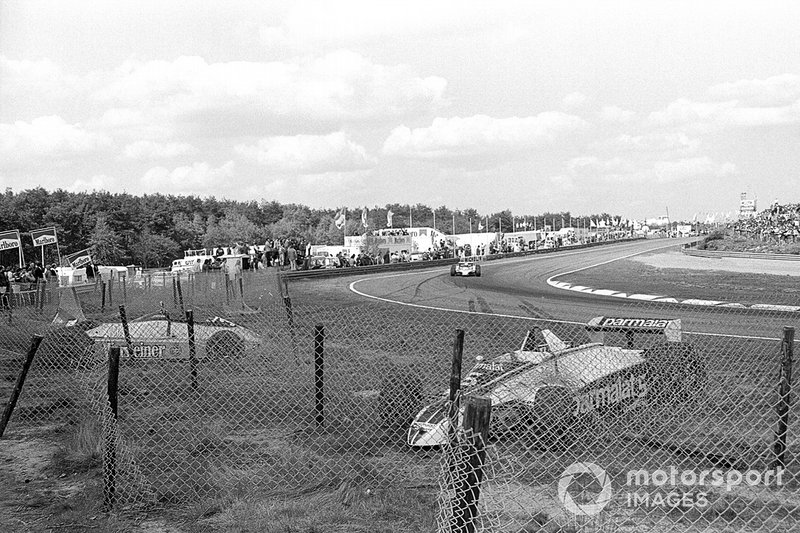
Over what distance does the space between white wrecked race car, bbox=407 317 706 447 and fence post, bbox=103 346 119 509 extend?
98.6 inches

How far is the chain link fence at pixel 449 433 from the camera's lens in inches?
193

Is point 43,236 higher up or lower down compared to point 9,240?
higher up

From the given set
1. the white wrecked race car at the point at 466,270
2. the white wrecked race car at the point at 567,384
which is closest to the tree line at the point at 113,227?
the white wrecked race car at the point at 466,270

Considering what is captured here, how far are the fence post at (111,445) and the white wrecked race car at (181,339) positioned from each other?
4.49 meters

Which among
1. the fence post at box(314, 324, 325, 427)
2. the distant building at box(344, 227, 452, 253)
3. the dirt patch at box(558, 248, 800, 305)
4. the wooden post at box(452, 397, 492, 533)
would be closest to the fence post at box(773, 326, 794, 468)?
the wooden post at box(452, 397, 492, 533)

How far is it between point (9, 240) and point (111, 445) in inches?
938

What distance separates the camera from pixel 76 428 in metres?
7.30

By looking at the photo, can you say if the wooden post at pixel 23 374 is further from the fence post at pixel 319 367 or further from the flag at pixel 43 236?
the flag at pixel 43 236

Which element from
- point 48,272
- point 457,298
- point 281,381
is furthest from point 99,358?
point 48,272

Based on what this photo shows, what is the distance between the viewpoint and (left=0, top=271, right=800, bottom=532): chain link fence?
16.1 ft

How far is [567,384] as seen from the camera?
6.18 meters

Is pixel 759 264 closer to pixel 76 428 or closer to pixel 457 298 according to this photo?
pixel 457 298

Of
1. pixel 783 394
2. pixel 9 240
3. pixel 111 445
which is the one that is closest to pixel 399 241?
pixel 9 240

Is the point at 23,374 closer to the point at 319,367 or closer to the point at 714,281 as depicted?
the point at 319,367
